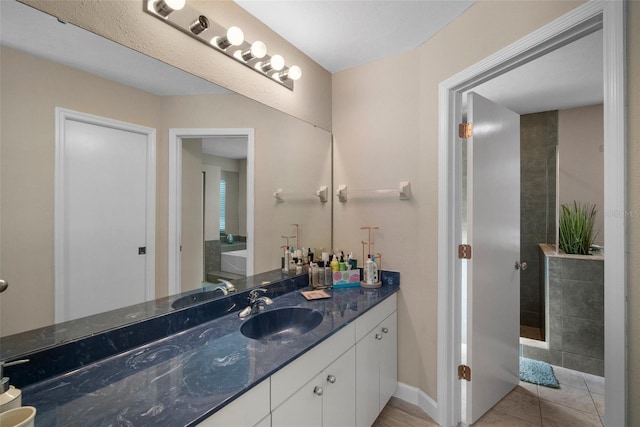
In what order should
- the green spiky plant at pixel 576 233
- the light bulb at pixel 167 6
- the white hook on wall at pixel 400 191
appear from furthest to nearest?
the green spiky plant at pixel 576 233 < the white hook on wall at pixel 400 191 < the light bulb at pixel 167 6

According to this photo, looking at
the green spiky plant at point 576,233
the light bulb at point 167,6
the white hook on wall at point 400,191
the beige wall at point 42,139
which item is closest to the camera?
the beige wall at point 42,139

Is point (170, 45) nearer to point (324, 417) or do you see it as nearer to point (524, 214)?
point (324, 417)

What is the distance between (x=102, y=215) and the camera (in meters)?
1.12

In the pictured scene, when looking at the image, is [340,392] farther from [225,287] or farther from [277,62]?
[277,62]

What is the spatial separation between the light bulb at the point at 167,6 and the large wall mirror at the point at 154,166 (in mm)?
195

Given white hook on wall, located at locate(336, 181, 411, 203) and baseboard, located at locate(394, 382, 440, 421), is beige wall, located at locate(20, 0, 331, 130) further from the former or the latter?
baseboard, located at locate(394, 382, 440, 421)

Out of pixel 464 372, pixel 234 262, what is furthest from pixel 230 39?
pixel 464 372

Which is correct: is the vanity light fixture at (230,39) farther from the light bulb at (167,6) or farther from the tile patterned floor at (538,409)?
the tile patterned floor at (538,409)

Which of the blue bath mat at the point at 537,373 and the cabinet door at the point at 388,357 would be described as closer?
the cabinet door at the point at 388,357

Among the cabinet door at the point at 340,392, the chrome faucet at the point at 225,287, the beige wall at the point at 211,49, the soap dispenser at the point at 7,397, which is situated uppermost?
the beige wall at the point at 211,49

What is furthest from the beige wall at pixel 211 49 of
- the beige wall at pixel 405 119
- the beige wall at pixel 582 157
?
the beige wall at pixel 582 157

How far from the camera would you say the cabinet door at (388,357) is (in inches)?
71.9

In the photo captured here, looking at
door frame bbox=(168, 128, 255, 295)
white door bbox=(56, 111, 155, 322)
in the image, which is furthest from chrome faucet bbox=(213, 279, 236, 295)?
white door bbox=(56, 111, 155, 322)

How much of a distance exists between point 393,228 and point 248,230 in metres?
0.96
